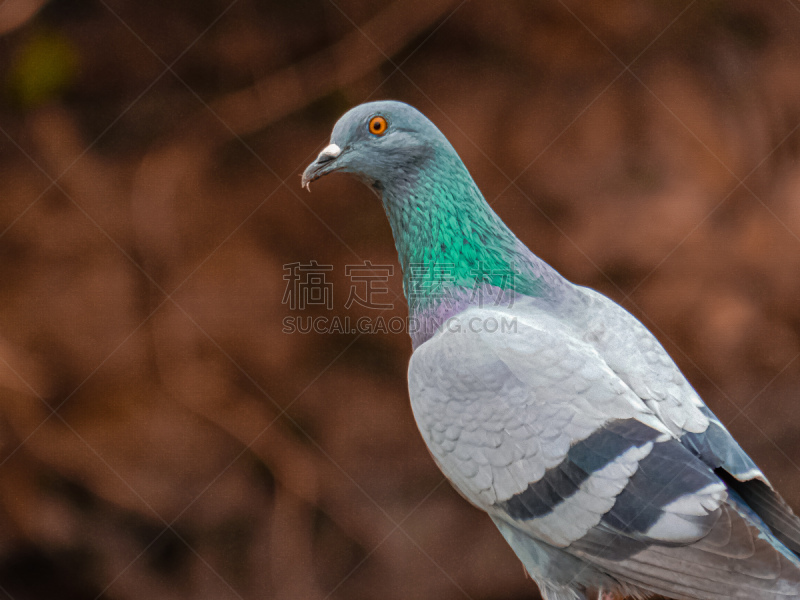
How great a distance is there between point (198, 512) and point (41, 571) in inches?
33.7

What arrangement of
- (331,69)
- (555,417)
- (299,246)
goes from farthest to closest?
(299,246) < (331,69) < (555,417)

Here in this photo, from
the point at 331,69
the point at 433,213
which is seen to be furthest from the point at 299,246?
the point at 433,213

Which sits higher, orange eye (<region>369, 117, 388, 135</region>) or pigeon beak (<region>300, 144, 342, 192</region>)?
orange eye (<region>369, 117, 388, 135</region>)

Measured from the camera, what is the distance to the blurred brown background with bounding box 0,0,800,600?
3686 millimetres

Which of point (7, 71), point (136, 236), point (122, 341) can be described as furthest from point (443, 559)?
point (7, 71)

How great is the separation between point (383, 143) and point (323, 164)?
20 cm

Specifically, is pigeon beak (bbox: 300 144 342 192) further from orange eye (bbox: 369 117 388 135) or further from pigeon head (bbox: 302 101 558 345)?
orange eye (bbox: 369 117 388 135)

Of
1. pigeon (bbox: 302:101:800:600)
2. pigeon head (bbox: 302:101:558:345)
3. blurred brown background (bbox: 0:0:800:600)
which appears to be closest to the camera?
pigeon (bbox: 302:101:800:600)

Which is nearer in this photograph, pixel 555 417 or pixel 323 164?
pixel 555 417

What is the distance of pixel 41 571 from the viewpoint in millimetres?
3873

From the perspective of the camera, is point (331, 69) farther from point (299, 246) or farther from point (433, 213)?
point (433, 213)

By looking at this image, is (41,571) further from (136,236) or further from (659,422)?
(659,422)

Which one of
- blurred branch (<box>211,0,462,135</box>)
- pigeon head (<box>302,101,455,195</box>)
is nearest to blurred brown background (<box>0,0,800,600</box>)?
blurred branch (<box>211,0,462,135</box>)

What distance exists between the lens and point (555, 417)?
196 cm
